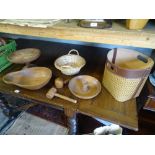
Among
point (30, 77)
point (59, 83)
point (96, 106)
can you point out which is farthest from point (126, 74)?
point (30, 77)

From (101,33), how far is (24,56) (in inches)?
25.1

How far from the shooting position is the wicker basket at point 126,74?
2.15 feet

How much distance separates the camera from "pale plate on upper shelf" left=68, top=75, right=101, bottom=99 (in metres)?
0.79

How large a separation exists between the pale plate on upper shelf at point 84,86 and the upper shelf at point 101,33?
25cm

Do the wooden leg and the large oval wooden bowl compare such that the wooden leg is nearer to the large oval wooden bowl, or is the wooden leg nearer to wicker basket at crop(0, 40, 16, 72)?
the large oval wooden bowl

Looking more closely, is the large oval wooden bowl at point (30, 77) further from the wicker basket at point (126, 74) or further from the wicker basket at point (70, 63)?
the wicker basket at point (126, 74)

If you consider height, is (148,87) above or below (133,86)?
below

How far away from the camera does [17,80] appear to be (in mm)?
900

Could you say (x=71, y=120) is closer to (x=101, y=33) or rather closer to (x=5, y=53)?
(x=101, y=33)

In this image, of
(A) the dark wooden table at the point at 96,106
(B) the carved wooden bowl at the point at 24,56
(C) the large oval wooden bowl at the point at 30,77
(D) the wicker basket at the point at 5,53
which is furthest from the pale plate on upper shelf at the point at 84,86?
(D) the wicker basket at the point at 5,53

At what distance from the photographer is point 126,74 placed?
25.8 inches
